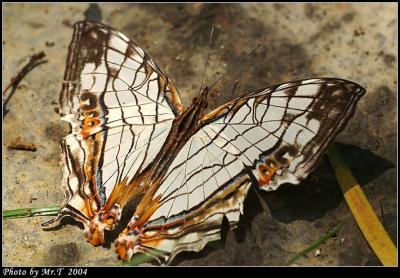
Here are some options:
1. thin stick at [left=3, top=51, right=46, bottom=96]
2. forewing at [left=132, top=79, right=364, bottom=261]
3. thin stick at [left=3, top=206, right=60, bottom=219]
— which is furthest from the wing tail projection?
thin stick at [left=3, top=51, right=46, bottom=96]

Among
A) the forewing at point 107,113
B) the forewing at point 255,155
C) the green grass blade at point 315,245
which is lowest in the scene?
the green grass blade at point 315,245

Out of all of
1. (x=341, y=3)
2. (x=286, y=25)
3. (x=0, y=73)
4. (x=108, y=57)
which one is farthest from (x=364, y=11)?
(x=0, y=73)

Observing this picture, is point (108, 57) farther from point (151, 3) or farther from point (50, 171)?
point (151, 3)

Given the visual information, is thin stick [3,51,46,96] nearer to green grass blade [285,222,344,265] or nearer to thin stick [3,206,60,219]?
thin stick [3,206,60,219]

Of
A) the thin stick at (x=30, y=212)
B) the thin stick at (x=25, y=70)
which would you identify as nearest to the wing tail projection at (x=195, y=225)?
the thin stick at (x=30, y=212)

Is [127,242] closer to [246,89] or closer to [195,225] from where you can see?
[195,225]

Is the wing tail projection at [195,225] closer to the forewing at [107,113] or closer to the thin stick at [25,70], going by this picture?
the forewing at [107,113]

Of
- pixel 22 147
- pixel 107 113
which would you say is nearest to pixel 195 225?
pixel 107 113
